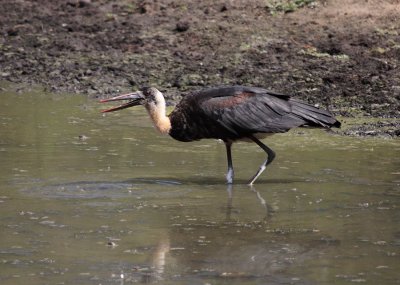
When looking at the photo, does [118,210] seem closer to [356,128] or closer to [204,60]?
Result: [356,128]

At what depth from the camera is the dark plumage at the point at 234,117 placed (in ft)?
34.1

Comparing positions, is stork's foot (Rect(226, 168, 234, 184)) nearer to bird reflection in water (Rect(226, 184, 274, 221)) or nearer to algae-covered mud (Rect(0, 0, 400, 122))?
bird reflection in water (Rect(226, 184, 274, 221))

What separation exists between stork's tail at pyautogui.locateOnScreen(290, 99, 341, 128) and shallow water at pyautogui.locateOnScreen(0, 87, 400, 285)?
453 millimetres

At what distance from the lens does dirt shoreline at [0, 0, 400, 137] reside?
14.5 metres

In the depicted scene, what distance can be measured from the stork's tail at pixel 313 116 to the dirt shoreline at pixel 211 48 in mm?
2733

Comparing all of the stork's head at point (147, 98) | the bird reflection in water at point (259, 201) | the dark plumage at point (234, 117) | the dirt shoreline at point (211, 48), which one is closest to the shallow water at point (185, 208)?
the bird reflection in water at point (259, 201)

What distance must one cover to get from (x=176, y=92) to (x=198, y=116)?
439 cm

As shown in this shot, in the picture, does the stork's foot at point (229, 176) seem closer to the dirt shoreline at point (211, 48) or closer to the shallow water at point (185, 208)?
the shallow water at point (185, 208)

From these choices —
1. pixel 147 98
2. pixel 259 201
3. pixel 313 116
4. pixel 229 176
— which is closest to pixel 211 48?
pixel 147 98

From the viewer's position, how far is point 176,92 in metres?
14.7

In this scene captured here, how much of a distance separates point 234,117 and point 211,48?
5.77 m

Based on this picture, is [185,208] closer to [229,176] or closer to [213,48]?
[229,176]

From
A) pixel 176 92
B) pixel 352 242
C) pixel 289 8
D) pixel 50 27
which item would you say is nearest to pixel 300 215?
pixel 352 242

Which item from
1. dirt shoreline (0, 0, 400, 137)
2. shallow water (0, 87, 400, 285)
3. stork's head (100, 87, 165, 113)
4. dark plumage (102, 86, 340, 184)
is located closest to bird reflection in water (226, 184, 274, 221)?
shallow water (0, 87, 400, 285)
